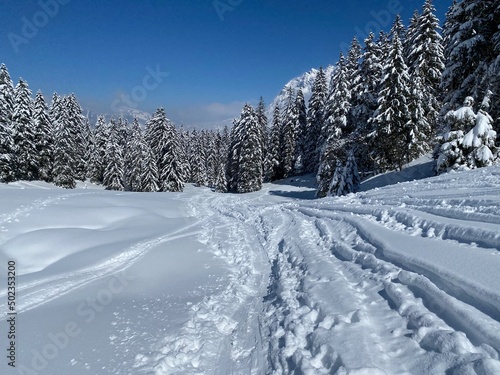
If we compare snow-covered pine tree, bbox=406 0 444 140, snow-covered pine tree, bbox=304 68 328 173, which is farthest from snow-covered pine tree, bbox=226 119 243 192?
snow-covered pine tree, bbox=406 0 444 140

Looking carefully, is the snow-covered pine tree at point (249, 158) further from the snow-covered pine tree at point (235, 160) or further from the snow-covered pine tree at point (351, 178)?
the snow-covered pine tree at point (351, 178)

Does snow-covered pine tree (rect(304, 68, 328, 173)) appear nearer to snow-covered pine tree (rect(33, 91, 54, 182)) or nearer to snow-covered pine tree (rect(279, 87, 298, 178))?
snow-covered pine tree (rect(279, 87, 298, 178))

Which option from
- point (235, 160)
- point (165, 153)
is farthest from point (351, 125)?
point (165, 153)

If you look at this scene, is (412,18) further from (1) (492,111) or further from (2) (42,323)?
(2) (42,323)

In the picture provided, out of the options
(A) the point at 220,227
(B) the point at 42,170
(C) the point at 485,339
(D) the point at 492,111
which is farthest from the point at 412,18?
(B) the point at 42,170

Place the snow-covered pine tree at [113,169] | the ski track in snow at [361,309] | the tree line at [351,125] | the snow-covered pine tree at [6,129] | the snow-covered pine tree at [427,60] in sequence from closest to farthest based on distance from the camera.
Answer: the ski track in snow at [361,309] → the tree line at [351,125] → the snow-covered pine tree at [427,60] → the snow-covered pine tree at [6,129] → the snow-covered pine tree at [113,169]

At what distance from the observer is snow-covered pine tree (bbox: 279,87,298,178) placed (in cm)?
4697

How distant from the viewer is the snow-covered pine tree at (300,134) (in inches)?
1875

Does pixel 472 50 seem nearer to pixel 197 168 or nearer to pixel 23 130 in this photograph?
pixel 23 130

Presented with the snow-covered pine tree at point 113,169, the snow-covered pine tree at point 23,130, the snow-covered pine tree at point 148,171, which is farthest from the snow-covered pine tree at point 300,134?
the snow-covered pine tree at point 23,130

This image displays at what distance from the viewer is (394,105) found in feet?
77.3

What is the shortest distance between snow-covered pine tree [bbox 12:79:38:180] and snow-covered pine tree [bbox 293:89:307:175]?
36.4 metres

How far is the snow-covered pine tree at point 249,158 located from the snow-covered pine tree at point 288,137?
22.6 ft

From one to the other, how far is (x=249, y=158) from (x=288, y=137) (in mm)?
9318
